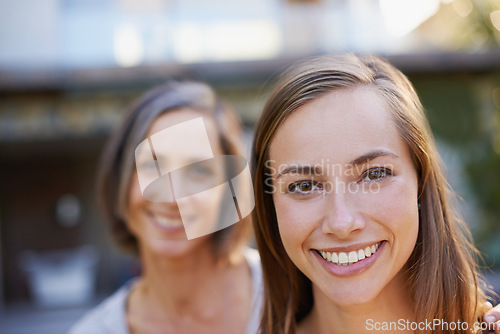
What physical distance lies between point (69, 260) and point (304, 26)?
208 inches

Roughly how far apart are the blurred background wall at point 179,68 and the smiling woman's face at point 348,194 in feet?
17.8

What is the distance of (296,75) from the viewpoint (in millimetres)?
1371

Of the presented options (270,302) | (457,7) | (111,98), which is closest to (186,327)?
(270,302)

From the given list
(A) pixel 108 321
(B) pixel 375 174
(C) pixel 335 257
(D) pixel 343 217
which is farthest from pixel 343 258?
(A) pixel 108 321

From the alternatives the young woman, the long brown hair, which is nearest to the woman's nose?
the long brown hair

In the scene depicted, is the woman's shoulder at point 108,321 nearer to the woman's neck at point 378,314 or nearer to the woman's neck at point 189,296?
the woman's neck at point 189,296

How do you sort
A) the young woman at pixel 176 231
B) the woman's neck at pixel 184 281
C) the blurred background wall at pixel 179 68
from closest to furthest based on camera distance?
the young woman at pixel 176 231 → the woman's neck at pixel 184 281 → the blurred background wall at pixel 179 68

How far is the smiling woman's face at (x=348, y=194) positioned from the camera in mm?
1191

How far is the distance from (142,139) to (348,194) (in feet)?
4.20

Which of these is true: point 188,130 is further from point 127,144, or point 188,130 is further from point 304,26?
point 304,26

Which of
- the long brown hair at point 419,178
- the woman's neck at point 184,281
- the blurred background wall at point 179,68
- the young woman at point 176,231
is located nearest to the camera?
the long brown hair at point 419,178

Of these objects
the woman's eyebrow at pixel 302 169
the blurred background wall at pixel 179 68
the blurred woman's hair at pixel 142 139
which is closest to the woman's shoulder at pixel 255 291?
the blurred woman's hair at pixel 142 139

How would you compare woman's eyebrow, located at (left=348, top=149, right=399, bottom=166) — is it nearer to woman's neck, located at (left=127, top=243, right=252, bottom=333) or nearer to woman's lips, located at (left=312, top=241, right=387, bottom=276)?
woman's lips, located at (left=312, top=241, right=387, bottom=276)

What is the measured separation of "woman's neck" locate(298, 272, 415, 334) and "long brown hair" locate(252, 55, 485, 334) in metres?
0.04
